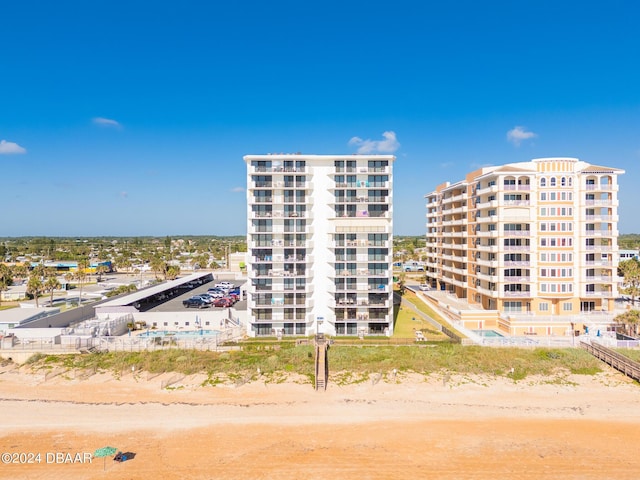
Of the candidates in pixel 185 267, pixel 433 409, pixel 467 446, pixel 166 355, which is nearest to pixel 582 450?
pixel 467 446

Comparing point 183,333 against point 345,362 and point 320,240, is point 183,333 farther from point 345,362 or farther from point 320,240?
point 345,362

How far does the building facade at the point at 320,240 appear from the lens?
52.2 m

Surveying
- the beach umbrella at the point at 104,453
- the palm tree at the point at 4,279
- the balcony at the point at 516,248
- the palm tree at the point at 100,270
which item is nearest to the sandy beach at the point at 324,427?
Result: the beach umbrella at the point at 104,453

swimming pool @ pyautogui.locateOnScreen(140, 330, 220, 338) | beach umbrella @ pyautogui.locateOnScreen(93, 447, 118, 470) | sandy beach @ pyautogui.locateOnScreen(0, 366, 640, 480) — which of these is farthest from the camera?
swimming pool @ pyautogui.locateOnScreen(140, 330, 220, 338)

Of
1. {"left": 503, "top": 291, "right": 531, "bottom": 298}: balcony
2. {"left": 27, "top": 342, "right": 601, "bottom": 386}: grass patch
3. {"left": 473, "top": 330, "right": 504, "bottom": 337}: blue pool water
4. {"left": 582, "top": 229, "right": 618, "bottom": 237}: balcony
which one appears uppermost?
{"left": 582, "top": 229, "right": 618, "bottom": 237}: balcony

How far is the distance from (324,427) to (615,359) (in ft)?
110

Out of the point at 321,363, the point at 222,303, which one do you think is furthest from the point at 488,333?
the point at 222,303

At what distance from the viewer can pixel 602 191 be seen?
57.0 meters

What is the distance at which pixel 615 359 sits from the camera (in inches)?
1737

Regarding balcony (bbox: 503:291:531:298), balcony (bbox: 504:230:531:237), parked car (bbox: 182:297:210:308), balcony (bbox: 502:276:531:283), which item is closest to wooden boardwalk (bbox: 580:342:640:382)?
balcony (bbox: 503:291:531:298)

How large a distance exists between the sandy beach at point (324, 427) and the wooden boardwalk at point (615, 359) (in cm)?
129

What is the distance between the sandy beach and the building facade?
1303 centimetres

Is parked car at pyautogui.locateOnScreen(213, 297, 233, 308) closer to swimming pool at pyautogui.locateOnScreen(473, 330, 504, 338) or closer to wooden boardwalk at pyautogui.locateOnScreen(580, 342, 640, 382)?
swimming pool at pyautogui.locateOnScreen(473, 330, 504, 338)

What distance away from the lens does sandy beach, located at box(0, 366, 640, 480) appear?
27.2 meters
